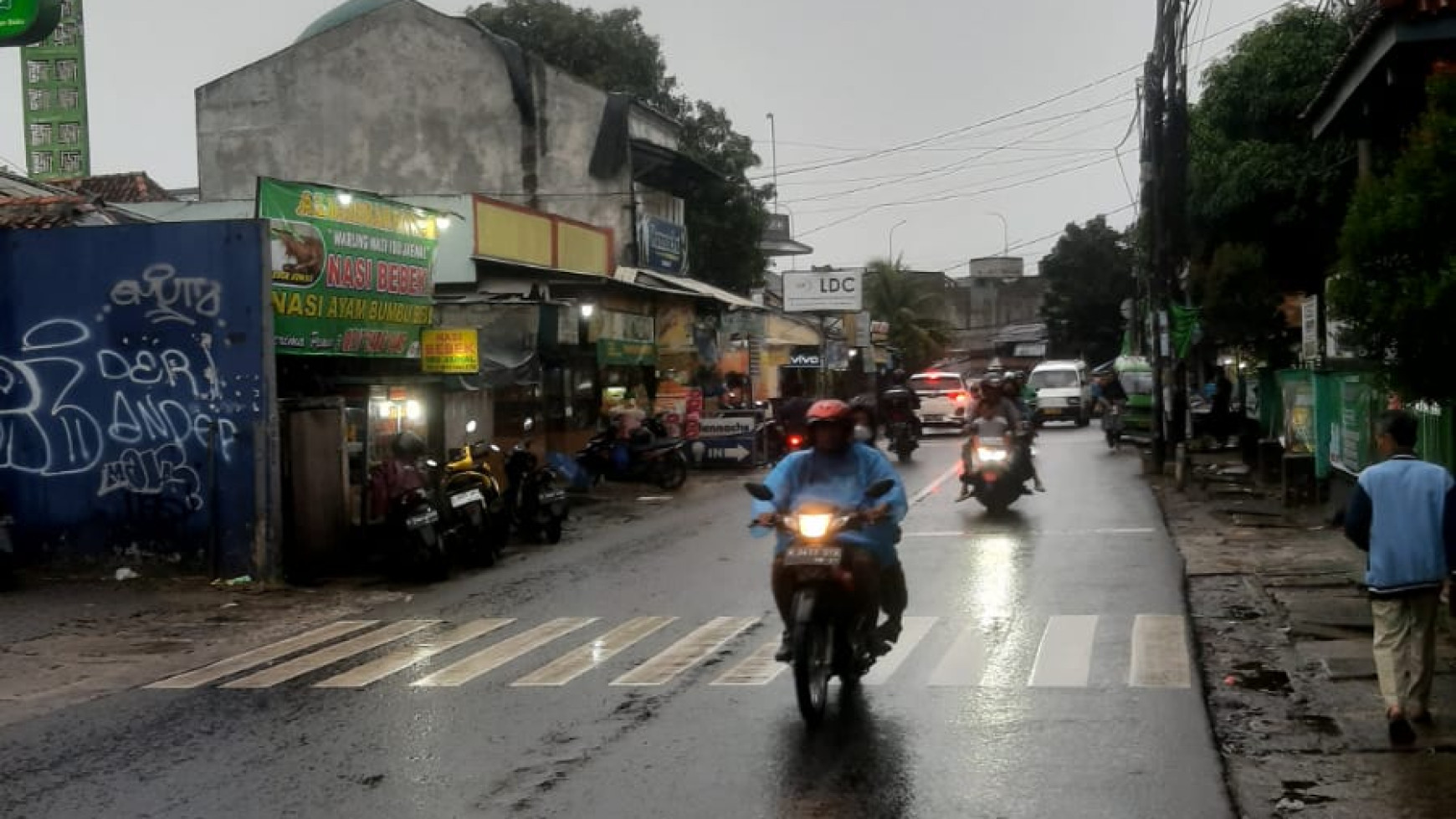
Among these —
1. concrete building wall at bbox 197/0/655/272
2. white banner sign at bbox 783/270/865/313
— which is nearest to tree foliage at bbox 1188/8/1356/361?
concrete building wall at bbox 197/0/655/272

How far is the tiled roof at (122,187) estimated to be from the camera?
3413 centimetres

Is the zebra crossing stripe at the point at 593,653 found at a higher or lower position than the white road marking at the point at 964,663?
lower

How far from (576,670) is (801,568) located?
8.25 feet

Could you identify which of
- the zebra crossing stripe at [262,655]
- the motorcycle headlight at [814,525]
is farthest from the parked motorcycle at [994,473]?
the motorcycle headlight at [814,525]

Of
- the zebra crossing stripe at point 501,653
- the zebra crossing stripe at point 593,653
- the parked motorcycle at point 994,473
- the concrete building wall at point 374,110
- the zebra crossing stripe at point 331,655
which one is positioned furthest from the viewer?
the concrete building wall at point 374,110

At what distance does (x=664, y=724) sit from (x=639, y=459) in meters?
19.3

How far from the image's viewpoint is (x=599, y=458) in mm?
27859

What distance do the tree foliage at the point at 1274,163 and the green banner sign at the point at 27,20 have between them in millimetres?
17612

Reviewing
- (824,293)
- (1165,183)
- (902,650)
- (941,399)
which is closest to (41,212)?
(902,650)

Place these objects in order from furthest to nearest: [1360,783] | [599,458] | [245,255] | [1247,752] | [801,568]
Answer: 1. [599,458]
2. [245,255]
3. [801,568]
4. [1247,752]
5. [1360,783]

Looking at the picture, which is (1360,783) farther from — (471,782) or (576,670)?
(576,670)

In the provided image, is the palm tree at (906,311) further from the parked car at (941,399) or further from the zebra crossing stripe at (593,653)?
the zebra crossing stripe at (593,653)

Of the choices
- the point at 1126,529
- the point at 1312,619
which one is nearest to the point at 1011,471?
the point at 1126,529

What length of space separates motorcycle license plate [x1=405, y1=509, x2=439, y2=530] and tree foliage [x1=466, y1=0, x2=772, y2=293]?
33.6m
